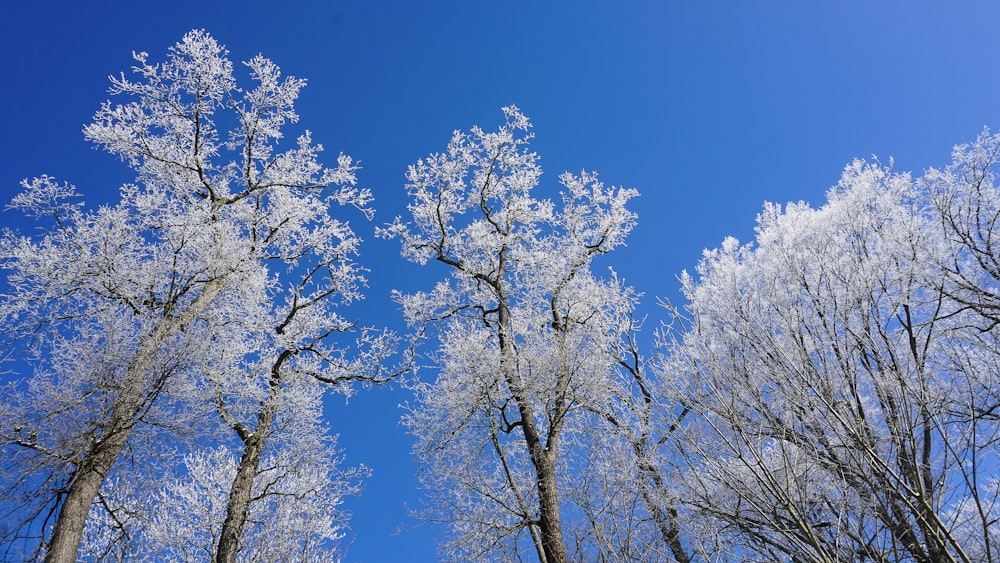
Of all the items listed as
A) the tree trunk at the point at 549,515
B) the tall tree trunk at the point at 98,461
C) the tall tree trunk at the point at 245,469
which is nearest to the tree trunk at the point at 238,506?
the tall tree trunk at the point at 245,469

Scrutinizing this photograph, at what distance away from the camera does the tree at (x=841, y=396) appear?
8.59ft

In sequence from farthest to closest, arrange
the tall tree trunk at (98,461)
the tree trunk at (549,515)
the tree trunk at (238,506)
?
the tree trunk at (238,506), the tree trunk at (549,515), the tall tree trunk at (98,461)

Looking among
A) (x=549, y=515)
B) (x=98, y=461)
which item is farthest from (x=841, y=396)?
(x=98, y=461)

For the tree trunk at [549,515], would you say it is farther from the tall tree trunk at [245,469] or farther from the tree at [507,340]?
the tall tree trunk at [245,469]

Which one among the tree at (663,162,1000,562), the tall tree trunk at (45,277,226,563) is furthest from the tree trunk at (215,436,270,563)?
the tree at (663,162,1000,562)

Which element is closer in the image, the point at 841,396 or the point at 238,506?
the point at 841,396

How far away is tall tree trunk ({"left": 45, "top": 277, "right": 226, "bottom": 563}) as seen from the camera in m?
5.71

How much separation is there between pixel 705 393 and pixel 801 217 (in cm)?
894

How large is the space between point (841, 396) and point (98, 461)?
696cm

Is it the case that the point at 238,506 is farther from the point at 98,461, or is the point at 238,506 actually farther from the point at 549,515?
the point at 549,515

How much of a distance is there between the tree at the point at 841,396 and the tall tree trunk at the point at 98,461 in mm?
5601

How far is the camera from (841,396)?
3.09m

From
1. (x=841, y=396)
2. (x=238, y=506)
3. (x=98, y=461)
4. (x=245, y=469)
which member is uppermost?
(x=245, y=469)

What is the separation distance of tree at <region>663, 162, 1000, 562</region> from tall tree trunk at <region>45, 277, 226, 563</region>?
560 centimetres
